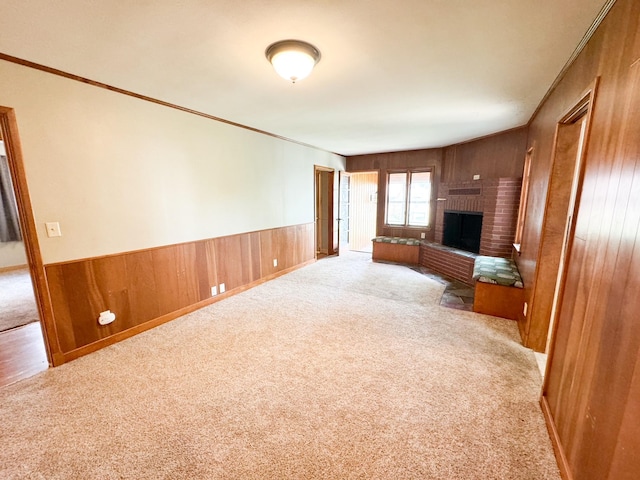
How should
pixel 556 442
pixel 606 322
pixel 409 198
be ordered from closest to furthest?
pixel 606 322 → pixel 556 442 → pixel 409 198

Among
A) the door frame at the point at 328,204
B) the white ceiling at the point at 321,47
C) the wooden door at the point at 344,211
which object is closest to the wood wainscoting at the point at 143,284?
the white ceiling at the point at 321,47

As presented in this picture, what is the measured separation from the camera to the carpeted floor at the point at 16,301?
10.1 feet

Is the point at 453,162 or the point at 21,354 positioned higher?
the point at 453,162

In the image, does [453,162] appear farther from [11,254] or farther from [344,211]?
[11,254]

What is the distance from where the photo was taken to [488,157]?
448 centimetres

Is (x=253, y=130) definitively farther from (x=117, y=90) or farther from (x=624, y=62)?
(x=624, y=62)

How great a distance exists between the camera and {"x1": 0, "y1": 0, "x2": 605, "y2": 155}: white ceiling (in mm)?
1427

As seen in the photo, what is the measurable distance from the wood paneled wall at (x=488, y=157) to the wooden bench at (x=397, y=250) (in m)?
1.43

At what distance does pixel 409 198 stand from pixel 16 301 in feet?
22.2

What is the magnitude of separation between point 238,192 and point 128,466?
3.06 meters

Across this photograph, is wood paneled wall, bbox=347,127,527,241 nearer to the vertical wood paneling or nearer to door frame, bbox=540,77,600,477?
door frame, bbox=540,77,600,477

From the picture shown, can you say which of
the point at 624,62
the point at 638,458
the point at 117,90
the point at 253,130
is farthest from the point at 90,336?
the point at 624,62

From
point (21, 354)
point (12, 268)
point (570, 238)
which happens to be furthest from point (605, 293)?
point (12, 268)

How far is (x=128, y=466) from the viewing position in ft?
4.62
